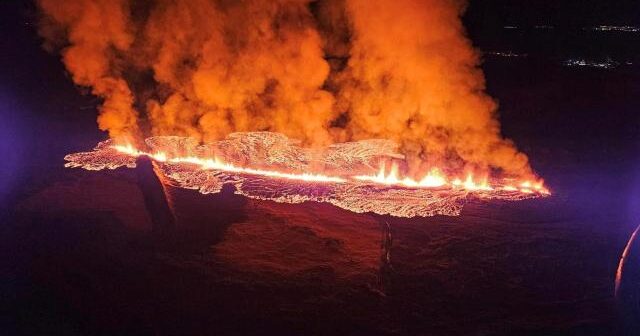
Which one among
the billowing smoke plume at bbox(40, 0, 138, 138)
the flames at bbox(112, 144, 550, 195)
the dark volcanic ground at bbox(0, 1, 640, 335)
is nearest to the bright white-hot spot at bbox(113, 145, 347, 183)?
the flames at bbox(112, 144, 550, 195)

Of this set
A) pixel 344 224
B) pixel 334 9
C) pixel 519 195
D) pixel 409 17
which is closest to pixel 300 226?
pixel 344 224

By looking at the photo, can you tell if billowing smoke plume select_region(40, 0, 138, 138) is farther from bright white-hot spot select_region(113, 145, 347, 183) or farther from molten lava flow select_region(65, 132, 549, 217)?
molten lava flow select_region(65, 132, 549, 217)

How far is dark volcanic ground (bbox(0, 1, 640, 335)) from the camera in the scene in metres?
5.02

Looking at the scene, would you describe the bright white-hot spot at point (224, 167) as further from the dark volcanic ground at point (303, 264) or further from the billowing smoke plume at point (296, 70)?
the dark volcanic ground at point (303, 264)

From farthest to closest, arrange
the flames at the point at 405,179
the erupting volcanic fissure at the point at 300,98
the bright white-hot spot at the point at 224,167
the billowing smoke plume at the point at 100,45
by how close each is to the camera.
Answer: the billowing smoke plume at the point at 100,45
the bright white-hot spot at the point at 224,167
the erupting volcanic fissure at the point at 300,98
the flames at the point at 405,179

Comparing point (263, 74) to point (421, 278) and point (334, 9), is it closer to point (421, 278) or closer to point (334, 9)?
point (334, 9)

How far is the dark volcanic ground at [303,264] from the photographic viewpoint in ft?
16.5

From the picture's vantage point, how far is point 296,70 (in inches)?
428

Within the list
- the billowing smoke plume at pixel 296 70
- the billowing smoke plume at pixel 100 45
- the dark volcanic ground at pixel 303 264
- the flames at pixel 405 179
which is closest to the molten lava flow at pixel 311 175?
the flames at pixel 405 179

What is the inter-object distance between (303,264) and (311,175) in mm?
3805

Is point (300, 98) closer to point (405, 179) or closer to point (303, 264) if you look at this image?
point (405, 179)

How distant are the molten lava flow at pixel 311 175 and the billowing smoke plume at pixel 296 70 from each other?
0.63m

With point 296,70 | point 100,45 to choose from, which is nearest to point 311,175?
point 296,70

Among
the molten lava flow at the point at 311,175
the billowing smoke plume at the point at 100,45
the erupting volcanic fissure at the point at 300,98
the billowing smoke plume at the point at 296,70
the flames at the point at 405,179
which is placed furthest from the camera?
the billowing smoke plume at the point at 100,45
